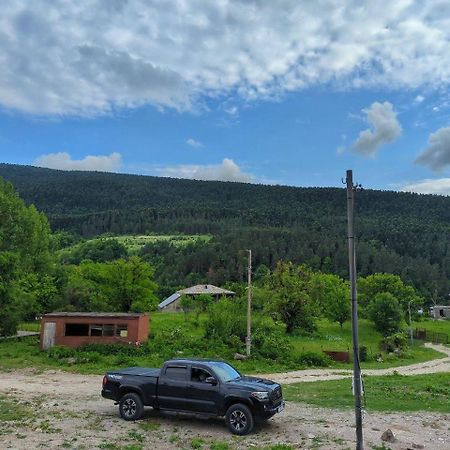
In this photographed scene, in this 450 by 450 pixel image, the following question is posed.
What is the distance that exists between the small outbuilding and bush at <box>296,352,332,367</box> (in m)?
11.1

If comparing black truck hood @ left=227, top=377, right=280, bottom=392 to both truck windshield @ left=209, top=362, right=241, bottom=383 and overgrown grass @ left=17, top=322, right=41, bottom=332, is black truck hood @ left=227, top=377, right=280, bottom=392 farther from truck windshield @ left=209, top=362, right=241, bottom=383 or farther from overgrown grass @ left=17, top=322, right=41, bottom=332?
overgrown grass @ left=17, top=322, right=41, bottom=332

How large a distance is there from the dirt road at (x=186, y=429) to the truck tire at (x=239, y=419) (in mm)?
245

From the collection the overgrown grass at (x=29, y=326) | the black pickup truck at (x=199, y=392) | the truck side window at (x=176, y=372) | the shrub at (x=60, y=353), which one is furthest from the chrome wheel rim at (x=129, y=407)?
the overgrown grass at (x=29, y=326)

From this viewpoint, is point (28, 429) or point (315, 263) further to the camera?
point (315, 263)

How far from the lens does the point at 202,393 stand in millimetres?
13812

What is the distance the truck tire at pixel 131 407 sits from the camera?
1439 centimetres

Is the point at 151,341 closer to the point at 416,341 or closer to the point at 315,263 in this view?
the point at 416,341

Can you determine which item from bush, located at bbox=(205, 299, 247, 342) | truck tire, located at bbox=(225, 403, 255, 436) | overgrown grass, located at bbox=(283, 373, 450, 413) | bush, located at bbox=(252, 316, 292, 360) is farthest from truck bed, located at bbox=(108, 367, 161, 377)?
bush, located at bbox=(205, 299, 247, 342)

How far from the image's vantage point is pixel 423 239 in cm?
15338

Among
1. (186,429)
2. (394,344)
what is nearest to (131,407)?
(186,429)

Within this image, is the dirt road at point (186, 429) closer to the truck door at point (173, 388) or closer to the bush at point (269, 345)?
the truck door at point (173, 388)

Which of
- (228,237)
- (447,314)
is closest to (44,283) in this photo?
(447,314)

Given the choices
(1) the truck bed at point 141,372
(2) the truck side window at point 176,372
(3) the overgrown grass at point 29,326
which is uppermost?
(2) the truck side window at point 176,372

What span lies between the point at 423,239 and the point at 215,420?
500 feet
